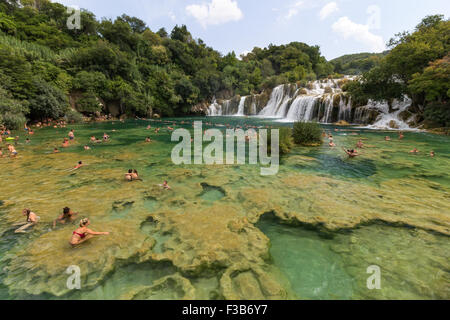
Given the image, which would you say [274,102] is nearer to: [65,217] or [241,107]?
[241,107]

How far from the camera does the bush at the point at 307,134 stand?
15586mm

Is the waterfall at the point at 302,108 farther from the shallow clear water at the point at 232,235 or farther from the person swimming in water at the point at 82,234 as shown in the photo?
the person swimming in water at the point at 82,234

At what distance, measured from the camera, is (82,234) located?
4.61 m

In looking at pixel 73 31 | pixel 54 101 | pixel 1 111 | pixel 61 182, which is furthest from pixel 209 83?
pixel 61 182

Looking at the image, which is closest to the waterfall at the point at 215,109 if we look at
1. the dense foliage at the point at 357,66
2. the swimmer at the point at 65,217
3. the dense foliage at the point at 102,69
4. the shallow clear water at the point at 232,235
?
the dense foliage at the point at 102,69

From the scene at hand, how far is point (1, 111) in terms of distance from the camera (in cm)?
1944

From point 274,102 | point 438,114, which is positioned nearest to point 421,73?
point 438,114

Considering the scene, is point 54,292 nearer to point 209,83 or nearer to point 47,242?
point 47,242

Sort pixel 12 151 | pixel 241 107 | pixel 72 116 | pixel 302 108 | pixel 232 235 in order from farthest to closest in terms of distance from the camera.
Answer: pixel 241 107
pixel 302 108
pixel 72 116
pixel 12 151
pixel 232 235

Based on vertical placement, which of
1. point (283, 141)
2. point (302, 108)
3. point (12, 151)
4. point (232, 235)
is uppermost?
point (302, 108)

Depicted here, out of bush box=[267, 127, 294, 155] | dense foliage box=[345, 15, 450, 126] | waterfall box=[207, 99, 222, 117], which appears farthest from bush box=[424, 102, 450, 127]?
waterfall box=[207, 99, 222, 117]

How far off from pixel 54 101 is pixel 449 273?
3578 centimetres

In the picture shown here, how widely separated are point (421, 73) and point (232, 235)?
29.3 metres

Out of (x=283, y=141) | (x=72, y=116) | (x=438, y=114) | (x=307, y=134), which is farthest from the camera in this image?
(x=72, y=116)
